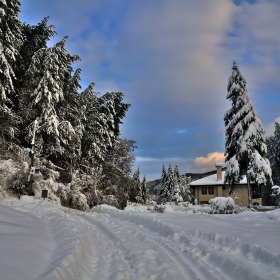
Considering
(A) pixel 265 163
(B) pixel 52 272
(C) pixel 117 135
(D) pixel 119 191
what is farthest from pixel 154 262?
(C) pixel 117 135

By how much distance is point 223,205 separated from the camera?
50.1 feet

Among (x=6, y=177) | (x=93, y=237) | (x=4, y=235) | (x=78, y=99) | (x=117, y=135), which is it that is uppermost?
(x=78, y=99)

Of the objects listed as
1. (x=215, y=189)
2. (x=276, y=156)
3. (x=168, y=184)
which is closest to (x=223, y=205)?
(x=215, y=189)

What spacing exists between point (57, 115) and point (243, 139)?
17.9 metres

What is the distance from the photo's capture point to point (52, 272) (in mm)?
3385

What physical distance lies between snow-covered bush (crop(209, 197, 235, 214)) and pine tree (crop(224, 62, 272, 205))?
6.44 meters

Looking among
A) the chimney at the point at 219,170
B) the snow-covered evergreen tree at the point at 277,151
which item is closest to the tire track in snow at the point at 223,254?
the chimney at the point at 219,170

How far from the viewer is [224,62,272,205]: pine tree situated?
21.5 meters

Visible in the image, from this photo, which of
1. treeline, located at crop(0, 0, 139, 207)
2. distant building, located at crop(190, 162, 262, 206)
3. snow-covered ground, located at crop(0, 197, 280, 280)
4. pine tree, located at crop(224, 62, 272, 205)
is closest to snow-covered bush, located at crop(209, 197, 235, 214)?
pine tree, located at crop(224, 62, 272, 205)

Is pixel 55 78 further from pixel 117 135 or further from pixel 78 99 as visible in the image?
pixel 117 135

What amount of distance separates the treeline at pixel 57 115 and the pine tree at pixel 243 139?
1321 cm

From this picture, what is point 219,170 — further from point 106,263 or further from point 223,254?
point 106,263

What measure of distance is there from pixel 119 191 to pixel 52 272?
28.4 meters

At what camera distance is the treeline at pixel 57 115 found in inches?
768
